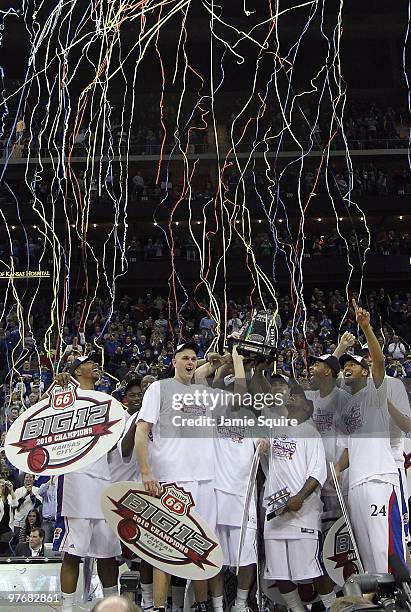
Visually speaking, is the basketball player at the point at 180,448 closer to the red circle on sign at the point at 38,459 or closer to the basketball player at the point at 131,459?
the basketball player at the point at 131,459

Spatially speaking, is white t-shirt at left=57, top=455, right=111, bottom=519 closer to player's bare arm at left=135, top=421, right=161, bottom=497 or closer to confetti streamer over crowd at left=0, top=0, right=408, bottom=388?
player's bare arm at left=135, top=421, right=161, bottom=497

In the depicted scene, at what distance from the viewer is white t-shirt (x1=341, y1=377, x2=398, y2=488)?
5.59 metres

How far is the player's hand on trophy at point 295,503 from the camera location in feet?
18.6

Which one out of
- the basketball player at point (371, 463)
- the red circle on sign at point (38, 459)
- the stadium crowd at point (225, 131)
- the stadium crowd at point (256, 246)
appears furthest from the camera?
the stadium crowd at point (225, 131)

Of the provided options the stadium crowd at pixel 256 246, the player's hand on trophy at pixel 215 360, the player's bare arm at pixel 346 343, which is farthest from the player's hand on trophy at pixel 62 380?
the stadium crowd at pixel 256 246

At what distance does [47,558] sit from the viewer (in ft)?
22.1

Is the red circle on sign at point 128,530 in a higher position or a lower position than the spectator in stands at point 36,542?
higher

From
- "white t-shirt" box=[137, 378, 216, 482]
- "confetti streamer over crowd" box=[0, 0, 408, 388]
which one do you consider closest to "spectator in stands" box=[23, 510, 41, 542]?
"white t-shirt" box=[137, 378, 216, 482]

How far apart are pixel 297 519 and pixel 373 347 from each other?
1270 mm

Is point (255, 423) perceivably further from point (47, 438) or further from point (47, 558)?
point (47, 558)

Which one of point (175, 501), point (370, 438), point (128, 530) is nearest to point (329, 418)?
point (370, 438)

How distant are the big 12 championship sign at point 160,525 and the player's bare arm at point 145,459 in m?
0.07

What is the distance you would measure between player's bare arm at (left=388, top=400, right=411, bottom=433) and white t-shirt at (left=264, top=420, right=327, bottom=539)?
53cm

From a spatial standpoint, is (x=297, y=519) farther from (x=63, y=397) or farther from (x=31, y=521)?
(x=31, y=521)
